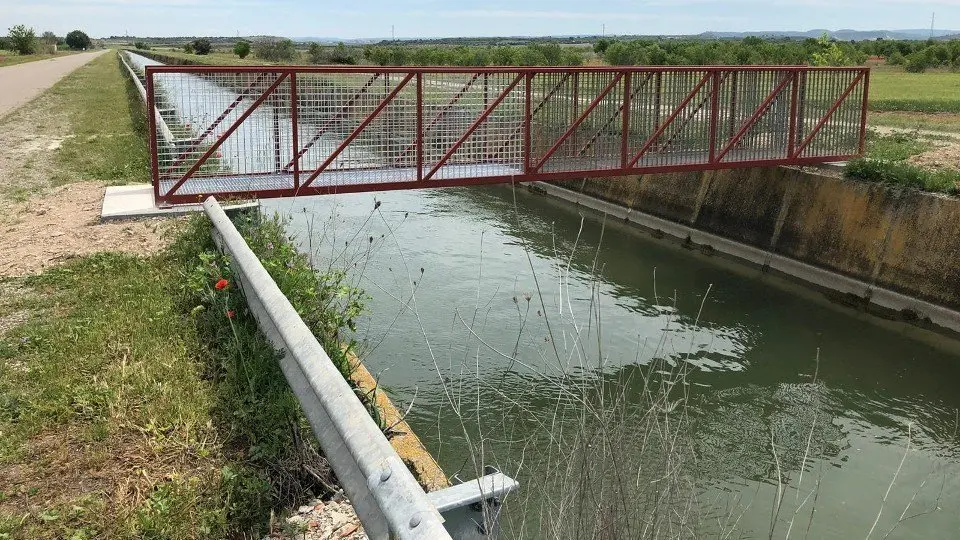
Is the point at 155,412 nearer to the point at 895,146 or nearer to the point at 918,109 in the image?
the point at 895,146

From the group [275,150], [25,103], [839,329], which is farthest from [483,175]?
[25,103]

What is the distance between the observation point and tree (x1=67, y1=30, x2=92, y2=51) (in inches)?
5856

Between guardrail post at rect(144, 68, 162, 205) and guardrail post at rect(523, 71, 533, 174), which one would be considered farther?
guardrail post at rect(523, 71, 533, 174)

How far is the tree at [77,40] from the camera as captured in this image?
488ft

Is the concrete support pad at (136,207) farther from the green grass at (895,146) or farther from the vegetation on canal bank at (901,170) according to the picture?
the green grass at (895,146)

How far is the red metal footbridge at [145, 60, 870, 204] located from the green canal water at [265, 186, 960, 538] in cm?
79

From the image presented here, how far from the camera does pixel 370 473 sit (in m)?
2.37


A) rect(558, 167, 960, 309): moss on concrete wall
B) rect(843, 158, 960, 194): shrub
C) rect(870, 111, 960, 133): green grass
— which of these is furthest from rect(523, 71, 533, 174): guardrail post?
rect(870, 111, 960, 133): green grass

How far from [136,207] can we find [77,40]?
16007 centimetres

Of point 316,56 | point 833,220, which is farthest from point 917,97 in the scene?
point 316,56

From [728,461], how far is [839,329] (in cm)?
459

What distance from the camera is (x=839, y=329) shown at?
10695 mm

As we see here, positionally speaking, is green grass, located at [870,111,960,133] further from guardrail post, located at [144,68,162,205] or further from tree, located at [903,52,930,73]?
tree, located at [903,52,930,73]

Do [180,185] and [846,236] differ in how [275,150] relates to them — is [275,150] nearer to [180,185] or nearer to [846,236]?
[180,185]
